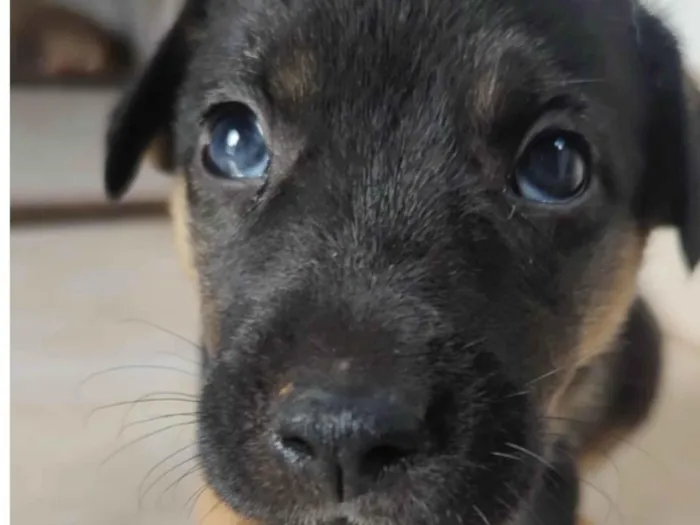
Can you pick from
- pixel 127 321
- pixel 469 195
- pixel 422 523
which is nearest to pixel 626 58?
pixel 469 195

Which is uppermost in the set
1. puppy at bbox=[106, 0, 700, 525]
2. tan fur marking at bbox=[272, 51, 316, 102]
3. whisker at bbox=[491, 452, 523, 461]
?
tan fur marking at bbox=[272, 51, 316, 102]

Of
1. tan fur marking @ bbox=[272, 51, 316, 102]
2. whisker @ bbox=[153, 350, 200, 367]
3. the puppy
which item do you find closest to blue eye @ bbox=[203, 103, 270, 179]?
the puppy

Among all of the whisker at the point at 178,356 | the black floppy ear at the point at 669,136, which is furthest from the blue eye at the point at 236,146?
the whisker at the point at 178,356

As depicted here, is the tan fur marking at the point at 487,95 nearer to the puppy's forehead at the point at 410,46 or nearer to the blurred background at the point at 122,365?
the puppy's forehead at the point at 410,46

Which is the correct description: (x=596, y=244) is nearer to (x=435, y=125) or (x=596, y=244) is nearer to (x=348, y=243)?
(x=435, y=125)

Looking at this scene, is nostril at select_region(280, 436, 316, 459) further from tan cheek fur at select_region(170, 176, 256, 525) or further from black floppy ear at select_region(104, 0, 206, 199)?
black floppy ear at select_region(104, 0, 206, 199)

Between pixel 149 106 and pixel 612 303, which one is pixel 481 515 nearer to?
pixel 612 303

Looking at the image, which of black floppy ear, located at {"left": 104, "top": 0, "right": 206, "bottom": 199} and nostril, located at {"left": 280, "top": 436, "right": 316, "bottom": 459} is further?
black floppy ear, located at {"left": 104, "top": 0, "right": 206, "bottom": 199}
